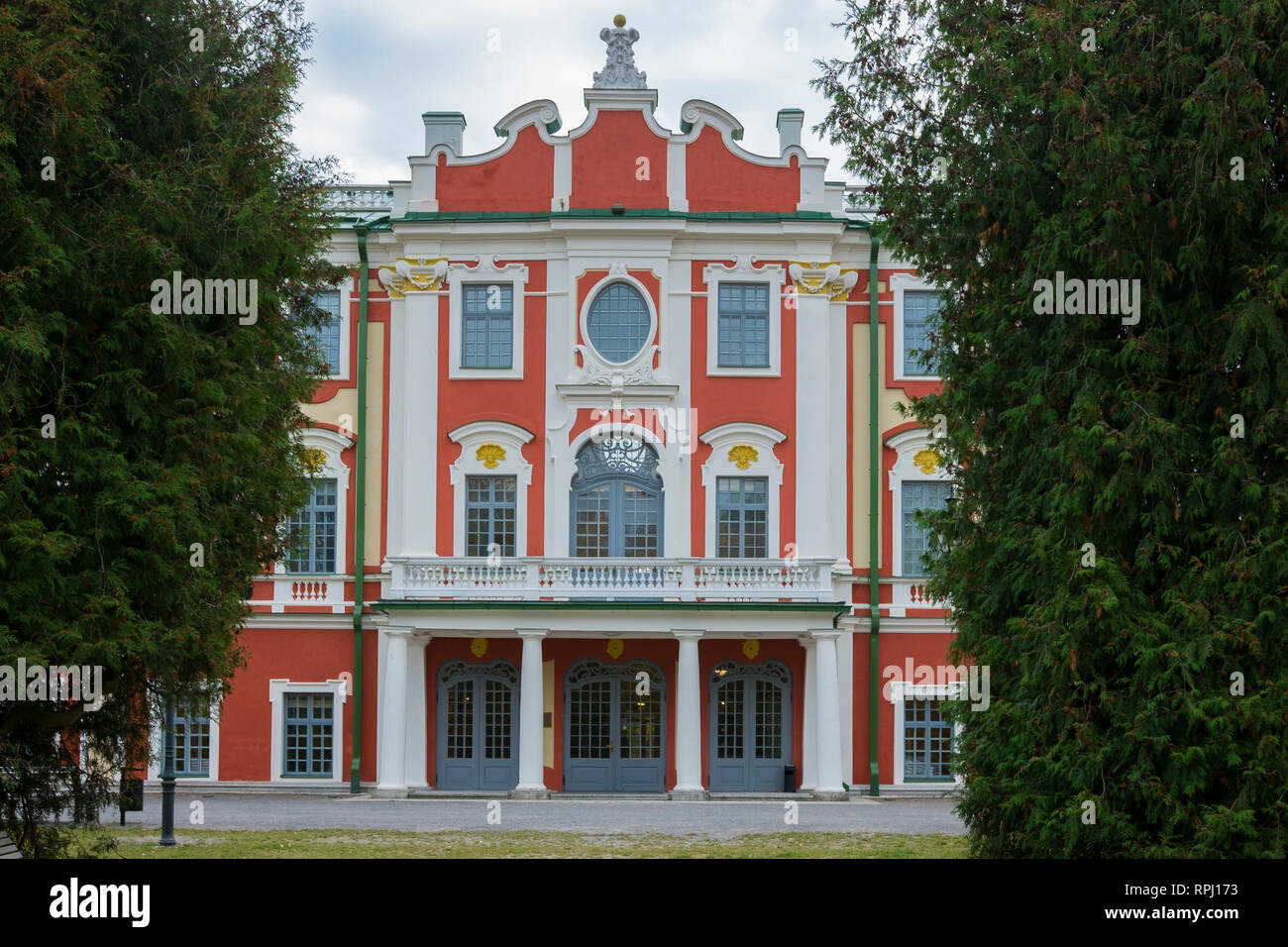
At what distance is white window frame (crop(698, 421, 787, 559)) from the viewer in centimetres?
2886

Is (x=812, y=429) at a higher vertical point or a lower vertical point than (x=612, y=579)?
higher

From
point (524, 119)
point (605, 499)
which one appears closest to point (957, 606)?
point (605, 499)

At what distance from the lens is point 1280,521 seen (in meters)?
10.8

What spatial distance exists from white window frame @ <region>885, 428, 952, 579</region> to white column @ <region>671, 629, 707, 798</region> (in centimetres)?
441

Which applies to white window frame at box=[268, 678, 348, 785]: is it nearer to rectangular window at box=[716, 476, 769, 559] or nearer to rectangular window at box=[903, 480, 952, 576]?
rectangular window at box=[716, 476, 769, 559]

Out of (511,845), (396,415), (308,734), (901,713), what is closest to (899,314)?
(901,713)

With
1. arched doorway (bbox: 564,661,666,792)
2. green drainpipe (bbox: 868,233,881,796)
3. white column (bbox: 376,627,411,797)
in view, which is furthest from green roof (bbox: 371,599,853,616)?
arched doorway (bbox: 564,661,666,792)

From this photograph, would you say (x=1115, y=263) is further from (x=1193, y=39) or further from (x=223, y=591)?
(x=223, y=591)

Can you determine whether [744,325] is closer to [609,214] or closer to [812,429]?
[812,429]

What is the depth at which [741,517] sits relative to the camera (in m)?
28.9

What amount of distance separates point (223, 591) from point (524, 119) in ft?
56.1

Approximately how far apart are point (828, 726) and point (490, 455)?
25.6 ft

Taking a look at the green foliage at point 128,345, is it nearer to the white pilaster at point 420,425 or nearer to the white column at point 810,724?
the white pilaster at point 420,425

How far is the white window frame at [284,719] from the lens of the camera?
28.9 meters
